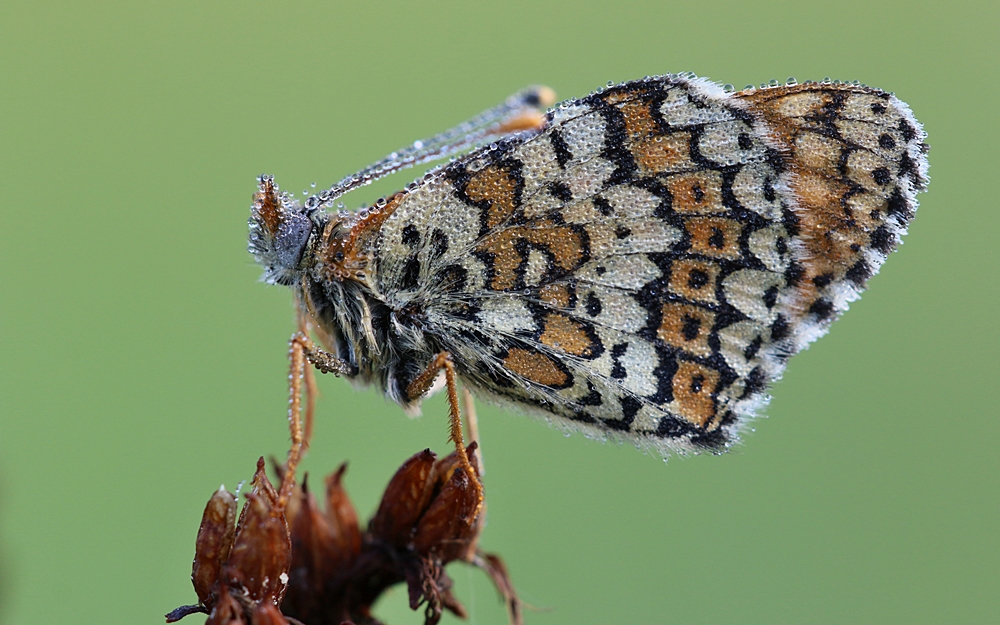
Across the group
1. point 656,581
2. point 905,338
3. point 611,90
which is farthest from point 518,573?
point 905,338

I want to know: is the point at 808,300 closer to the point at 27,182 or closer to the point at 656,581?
the point at 656,581

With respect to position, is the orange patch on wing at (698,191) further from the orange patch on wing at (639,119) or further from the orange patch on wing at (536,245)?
the orange patch on wing at (536,245)

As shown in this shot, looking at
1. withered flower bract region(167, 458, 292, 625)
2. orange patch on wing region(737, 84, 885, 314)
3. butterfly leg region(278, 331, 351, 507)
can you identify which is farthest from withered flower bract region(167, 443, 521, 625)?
orange patch on wing region(737, 84, 885, 314)

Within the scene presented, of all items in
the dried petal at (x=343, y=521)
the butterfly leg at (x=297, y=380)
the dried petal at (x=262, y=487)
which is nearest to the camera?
the dried petal at (x=262, y=487)

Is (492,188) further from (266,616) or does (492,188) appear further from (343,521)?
(266,616)

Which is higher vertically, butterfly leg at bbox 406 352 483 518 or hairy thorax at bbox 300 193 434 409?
hairy thorax at bbox 300 193 434 409

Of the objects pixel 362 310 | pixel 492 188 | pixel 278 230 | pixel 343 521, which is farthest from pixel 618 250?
pixel 343 521

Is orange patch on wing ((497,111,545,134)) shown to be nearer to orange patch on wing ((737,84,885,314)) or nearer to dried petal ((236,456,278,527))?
orange patch on wing ((737,84,885,314))

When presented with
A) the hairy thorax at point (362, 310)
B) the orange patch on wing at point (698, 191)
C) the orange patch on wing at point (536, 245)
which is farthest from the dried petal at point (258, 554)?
the orange patch on wing at point (698, 191)
